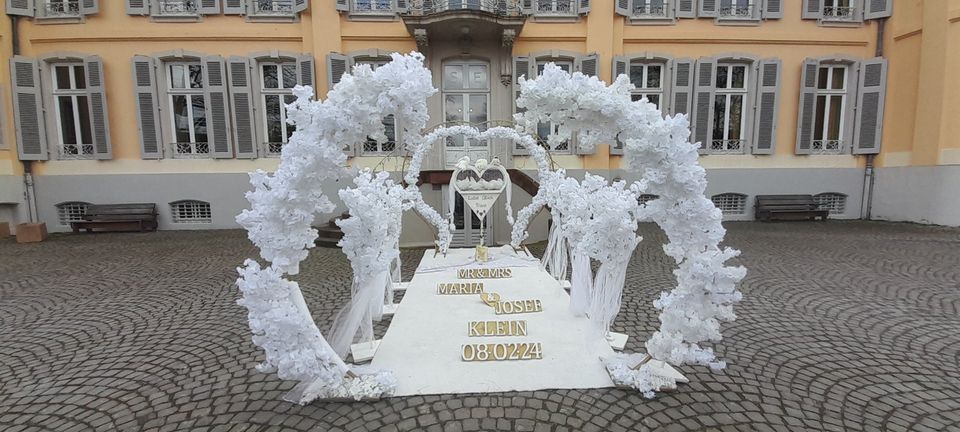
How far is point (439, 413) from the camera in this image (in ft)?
8.22

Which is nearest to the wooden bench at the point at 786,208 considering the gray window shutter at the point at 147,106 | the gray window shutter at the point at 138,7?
the gray window shutter at the point at 147,106

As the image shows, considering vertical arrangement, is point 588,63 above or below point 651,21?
below

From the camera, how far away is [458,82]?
10.3 metres

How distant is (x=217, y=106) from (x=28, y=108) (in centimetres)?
400

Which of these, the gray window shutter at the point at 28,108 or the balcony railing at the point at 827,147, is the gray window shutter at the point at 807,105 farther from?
the gray window shutter at the point at 28,108

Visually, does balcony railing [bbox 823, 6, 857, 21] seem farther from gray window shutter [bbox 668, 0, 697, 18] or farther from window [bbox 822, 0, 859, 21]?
gray window shutter [bbox 668, 0, 697, 18]

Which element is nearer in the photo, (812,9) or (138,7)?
(138,7)

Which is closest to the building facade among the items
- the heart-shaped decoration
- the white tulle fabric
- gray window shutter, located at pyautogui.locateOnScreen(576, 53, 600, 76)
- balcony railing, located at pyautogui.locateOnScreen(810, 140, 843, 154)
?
gray window shutter, located at pyautogui.locateOnScreen(576, 53, 600, 76)

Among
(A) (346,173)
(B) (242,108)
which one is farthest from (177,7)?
(A) (346,173)

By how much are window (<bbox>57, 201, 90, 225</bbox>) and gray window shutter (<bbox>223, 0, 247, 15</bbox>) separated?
5532 mm

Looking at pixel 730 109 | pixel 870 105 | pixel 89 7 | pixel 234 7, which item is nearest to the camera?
pixel 89 7

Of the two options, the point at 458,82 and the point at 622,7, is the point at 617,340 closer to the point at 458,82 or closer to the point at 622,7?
the point at 458,82

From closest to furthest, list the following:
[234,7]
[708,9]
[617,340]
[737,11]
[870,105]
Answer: [617,340] → [234,7] → [708,9] → [737,11] → [870,105]

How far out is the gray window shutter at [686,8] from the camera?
34.0 ft
